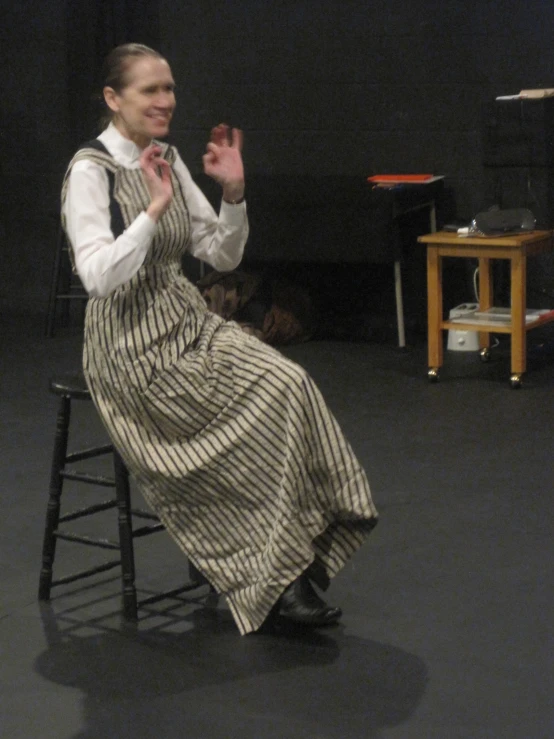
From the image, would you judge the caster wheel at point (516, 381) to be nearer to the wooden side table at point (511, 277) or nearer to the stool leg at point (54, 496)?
→ the wooden side table at point (511, 277)

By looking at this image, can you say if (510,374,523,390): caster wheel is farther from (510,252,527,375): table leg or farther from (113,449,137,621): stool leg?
(113,449,137,621): stool leg

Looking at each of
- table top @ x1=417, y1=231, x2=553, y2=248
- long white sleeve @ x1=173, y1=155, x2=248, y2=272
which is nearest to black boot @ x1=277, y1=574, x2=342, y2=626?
long white sleeve @ x1=173, y1=155, x2=248, y2=272

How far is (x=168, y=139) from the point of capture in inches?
267

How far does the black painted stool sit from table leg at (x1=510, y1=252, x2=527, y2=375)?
2.36 metres

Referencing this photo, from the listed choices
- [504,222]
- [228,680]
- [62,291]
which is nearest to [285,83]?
[62,291]

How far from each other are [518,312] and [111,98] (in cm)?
269

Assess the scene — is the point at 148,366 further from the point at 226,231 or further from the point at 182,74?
the point at 182,74

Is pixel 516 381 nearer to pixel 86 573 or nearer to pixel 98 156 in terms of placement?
pixel 86 573

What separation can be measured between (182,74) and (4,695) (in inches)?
182

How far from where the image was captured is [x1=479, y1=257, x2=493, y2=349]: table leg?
5.68 meters

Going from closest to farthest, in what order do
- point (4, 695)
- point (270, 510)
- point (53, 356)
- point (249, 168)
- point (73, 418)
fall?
point (4, 695)
point (270, 510)
point (73, 418)
point (53, 356)
point (249, 168)

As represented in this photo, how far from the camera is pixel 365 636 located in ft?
9.52

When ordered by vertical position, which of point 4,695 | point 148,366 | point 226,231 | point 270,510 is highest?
point 226,231

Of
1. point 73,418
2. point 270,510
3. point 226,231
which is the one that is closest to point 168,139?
point 73,418
